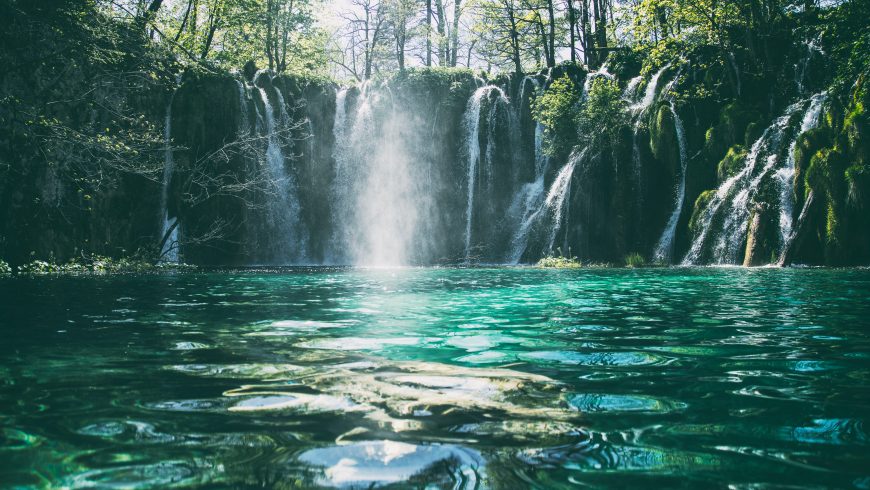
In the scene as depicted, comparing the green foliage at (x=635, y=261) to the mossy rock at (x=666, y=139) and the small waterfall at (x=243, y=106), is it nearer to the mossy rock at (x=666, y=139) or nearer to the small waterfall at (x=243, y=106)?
the mossy rock at (x=666, y=139)

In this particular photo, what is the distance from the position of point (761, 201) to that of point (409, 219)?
50.5ft

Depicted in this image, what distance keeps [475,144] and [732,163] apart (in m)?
11.7

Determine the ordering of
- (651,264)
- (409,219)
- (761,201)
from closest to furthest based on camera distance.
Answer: (761,201) < (651,264) < (409,219)

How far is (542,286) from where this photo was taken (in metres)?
10.5

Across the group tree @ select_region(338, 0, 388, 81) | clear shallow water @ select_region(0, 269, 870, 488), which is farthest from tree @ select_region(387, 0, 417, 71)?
clear shallow water @ select_region(0, 269, 870, 488)

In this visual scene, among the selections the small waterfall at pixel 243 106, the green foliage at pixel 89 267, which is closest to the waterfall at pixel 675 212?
the green foliage at pixel 89 267

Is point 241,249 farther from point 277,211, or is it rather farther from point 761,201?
point 761,201

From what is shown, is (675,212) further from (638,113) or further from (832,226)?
(832,226)

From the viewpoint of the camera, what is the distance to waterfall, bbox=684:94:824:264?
Answer: 1823cm

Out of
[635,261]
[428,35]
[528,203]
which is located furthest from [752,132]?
[428,35]

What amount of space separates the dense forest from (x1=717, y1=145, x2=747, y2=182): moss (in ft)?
0.22

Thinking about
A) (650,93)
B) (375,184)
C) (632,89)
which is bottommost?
(375,184)

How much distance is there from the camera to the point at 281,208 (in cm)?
2612

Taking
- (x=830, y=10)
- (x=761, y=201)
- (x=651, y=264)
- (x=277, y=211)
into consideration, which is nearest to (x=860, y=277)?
(x=761, y=201)
